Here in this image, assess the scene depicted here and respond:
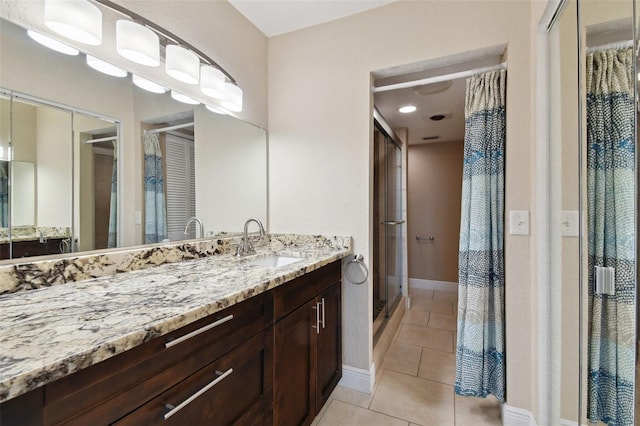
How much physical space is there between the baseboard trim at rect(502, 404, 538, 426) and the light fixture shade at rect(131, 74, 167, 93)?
98.8 inches

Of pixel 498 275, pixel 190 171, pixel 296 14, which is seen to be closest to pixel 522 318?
pixel 498 275

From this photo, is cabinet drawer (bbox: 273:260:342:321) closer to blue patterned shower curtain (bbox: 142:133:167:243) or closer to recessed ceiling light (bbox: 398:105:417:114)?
blue patterned shower curtain (bbox: 142:133:167:243)

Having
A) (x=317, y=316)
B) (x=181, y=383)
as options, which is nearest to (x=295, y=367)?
(x=317, y=316)

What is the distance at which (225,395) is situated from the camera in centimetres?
93

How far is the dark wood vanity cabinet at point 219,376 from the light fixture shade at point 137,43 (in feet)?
3.92

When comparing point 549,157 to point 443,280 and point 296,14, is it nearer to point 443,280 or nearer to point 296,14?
point 296,14

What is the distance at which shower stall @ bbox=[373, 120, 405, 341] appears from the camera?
226 centimetres

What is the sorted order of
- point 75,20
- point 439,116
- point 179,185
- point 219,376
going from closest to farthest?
point 219,376 → point 75,20 → point 179,185 → point 439,116

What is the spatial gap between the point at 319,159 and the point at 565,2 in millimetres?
1434

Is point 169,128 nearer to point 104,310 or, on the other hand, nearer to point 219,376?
point 104,310

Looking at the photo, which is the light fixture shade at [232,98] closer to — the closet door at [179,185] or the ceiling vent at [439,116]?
the closet door at [179,185]

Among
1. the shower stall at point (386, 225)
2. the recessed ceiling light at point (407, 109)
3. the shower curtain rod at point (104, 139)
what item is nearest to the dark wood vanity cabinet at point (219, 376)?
the shower stall at point (386, 225)

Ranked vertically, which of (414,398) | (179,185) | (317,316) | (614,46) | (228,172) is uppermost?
(614,46)

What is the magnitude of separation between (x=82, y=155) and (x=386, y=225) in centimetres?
226
